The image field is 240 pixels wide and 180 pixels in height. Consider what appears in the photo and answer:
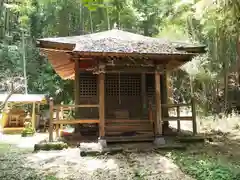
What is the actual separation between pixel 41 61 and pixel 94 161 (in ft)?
61.4

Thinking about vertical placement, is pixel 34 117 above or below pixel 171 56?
below

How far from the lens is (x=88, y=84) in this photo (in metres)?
10.2

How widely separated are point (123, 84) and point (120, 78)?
24 centimetres

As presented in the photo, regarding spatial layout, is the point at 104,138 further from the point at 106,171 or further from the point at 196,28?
the point at 196,28

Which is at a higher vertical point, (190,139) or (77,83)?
(77,83)

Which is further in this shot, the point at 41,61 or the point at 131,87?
the point at 41,61

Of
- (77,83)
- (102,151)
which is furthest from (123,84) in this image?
(102,151)

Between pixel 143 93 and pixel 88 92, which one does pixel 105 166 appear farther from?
pixel 143 93

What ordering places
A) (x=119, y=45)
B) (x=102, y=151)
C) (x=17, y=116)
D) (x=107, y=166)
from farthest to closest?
(x=17, y=116)
(x=119, y=45)
(x=102, y=151)
(x=107, y=166)

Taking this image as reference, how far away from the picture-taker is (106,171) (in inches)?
235

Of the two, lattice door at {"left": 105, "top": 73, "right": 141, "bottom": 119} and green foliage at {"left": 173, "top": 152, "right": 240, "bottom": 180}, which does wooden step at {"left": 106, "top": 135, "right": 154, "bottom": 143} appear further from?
green foliage at {"left": 173, "top": 152, "right": 240, "bottom": 180}

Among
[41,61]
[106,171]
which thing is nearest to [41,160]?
[106,171]

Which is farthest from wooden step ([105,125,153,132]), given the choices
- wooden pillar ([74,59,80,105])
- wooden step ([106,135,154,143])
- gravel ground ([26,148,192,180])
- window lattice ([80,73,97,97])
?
window lattice ([80,73,97,97])

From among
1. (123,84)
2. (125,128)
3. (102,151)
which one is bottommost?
(102,151)
